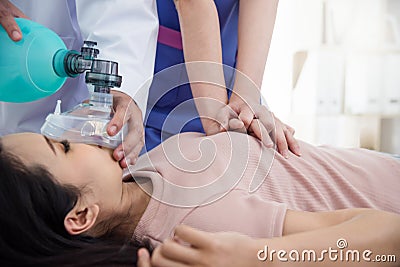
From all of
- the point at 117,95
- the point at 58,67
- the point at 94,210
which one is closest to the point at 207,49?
the point at 117,95

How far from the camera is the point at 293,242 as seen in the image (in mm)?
767

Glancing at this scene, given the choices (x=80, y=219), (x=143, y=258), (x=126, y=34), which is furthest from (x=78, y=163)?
(x=126, y=34)

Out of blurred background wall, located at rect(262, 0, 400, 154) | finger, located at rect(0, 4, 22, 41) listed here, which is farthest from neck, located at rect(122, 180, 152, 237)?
blurred background wall, located at rect(262, 0, 400, 154)

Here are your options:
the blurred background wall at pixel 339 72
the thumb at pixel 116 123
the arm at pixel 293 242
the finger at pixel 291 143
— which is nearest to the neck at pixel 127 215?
the thumb at pixel 116 123

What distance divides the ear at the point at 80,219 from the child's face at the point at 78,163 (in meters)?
0.02

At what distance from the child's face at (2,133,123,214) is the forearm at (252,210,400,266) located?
301 mm

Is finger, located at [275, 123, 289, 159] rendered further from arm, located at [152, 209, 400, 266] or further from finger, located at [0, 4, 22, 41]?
finger, located at [0, 4, 22, 41]

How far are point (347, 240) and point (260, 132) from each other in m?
0.33

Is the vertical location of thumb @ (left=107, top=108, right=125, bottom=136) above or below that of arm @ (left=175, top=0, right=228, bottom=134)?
below

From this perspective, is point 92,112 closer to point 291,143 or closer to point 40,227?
point 40,227

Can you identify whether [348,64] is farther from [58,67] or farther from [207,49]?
[58,67]

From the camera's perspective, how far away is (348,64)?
291cm

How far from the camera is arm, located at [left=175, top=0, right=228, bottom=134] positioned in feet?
3.79

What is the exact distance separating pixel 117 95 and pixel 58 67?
5.9 inches
